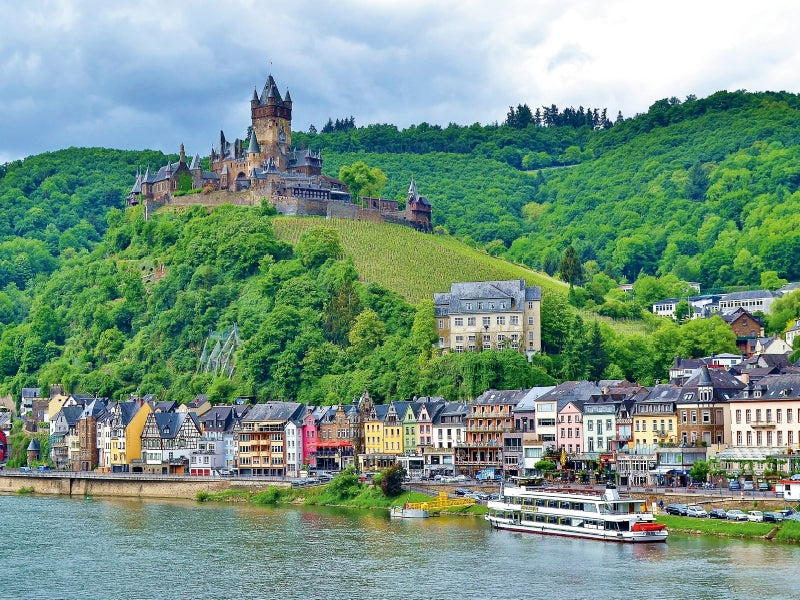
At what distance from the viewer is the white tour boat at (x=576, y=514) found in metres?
79.6

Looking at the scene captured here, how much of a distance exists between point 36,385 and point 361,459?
5690cm

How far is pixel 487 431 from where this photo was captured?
367ft

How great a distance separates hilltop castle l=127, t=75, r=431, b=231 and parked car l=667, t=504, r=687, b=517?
93.8 meters

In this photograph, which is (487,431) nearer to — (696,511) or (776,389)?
(776,389)

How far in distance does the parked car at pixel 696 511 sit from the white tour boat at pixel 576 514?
2505 millimetres

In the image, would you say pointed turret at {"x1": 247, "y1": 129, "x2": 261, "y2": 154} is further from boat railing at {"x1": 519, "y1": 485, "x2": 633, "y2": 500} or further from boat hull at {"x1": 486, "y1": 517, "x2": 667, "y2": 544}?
boat railing at {"x1": 519, "y1": 485, "x2": 633, "y2": 500}

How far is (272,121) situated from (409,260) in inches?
1340

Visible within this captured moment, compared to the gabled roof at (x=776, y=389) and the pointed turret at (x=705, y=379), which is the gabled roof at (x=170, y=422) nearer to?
the pointed turret at (x=705, y=379)

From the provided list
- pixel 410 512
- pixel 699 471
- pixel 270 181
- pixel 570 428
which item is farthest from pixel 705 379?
pixel 270 181

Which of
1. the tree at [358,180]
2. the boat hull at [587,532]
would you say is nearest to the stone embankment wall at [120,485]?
the boat hull at [587,532]

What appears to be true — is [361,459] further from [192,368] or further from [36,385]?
[36,385]

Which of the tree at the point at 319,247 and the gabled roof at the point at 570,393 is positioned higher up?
the tree at the point at 319,247

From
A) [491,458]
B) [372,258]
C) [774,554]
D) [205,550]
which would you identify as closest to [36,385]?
[372,258]

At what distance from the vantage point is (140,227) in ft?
585
